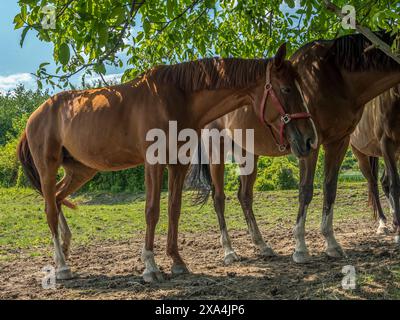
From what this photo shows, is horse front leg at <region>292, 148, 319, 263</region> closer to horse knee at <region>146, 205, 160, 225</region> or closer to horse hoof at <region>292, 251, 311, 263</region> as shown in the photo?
horse hoof at <region>292, 251, 311, 263</region>

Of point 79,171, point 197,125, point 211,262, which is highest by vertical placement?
point 197,125

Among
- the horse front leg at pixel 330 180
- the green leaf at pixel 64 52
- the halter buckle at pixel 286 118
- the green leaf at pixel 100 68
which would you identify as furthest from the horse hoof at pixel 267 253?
the green leaf at pixel 64 52

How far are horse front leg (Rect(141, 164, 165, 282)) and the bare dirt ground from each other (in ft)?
0.41

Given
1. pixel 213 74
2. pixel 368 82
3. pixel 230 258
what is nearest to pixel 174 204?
pixel 230 258

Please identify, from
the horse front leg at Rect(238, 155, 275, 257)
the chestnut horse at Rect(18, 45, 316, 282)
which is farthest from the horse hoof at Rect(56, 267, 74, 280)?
the horse front leg at Rect(238, 155, 275, 257)

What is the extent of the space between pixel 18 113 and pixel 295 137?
40.6 metres

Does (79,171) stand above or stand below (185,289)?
above

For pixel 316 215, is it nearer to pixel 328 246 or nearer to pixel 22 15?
pixel 328 246

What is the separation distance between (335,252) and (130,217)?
5739 mm

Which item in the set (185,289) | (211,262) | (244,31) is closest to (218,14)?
(244,31)

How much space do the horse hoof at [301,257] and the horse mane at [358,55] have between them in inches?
79.6

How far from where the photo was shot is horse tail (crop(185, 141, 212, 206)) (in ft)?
24.2

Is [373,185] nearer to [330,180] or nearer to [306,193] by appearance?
[330,180]
